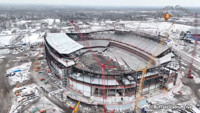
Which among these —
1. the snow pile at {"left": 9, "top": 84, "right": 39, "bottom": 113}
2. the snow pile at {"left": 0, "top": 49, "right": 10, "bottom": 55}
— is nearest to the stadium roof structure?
the snow pile at {"left": 9, "top": 84, "right": 39, "bottom": 113}

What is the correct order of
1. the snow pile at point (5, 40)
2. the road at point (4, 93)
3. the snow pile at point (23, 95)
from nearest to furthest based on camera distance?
the road at point (4, 93), the snow pile at point (23, 95), the snow pile at point (5, 40)

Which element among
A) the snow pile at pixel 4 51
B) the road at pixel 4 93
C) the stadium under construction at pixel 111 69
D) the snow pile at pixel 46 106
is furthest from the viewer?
the snow pile at pixel 4 51

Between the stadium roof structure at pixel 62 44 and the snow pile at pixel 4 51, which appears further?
the snow pile at pixel 4 51

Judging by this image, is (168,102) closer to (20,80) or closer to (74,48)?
(74,48)

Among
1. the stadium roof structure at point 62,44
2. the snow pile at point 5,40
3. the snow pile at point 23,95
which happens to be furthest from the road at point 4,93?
the snow pile at point 5,40

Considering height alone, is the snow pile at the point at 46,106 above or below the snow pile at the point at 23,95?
below

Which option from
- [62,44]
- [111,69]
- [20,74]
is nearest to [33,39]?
[62,44]

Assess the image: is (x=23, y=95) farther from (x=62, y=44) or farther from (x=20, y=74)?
(x=62, y=44)

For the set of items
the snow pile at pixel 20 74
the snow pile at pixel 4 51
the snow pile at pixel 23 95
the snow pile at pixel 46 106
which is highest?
the snow pile at pixel 4 51

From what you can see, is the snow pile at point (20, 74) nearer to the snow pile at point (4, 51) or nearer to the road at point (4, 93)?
the road at point (4, 93)
